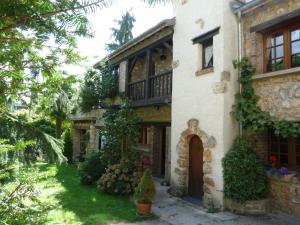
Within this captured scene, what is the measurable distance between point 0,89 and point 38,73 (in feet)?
1.30

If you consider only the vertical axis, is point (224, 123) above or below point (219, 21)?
below

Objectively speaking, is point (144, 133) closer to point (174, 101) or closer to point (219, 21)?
point (174, 101)

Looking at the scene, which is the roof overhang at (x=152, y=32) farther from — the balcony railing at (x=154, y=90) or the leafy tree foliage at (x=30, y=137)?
the leafy tree foliage at (x=30, y=137)

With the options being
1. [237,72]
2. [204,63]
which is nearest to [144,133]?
[204,63]

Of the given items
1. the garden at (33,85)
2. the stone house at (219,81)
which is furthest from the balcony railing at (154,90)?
the garden at (33,85)

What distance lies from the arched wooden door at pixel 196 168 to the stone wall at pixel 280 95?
2.51 m

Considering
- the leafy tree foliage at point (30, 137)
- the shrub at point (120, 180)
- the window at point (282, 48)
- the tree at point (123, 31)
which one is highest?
the tree at point (123, 31)

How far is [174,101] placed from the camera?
33.1 ft

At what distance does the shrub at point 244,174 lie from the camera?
739 centimetres

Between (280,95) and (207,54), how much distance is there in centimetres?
280

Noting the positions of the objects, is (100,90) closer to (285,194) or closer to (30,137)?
(285,194)

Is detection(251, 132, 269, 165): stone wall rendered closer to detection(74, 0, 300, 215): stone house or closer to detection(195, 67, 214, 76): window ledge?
detection(74, 0, 300, 215): stone house

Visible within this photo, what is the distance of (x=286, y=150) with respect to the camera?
25.8 feet

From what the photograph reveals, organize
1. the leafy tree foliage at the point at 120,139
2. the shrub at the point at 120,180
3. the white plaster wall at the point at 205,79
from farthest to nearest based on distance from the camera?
the leafy tree foliage at the point at 120,139 → the shrub at the point at 120,180 → the white plaster wall at the point at 205,79
